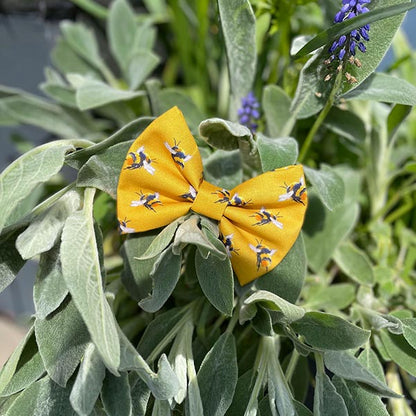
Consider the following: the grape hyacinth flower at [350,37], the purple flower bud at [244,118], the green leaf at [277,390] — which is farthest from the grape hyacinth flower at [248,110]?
the green leaf at [277,390]

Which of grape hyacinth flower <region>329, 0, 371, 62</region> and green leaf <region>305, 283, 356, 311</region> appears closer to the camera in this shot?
grape hyacinth flower <region>329, 0, 371, 62</region>

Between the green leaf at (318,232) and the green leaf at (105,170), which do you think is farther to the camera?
the green leaf at (318,232)

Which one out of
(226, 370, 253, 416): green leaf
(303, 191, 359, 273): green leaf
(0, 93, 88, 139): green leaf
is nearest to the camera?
(226, 370, 253, 416): green leaf

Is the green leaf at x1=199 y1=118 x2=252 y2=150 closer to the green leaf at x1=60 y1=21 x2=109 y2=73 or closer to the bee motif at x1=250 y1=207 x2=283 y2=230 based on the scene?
the bee motif at x1=250 y1=207 x2=283 y2=230

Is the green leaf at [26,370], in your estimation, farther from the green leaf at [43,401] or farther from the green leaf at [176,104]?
the green leaf at [176,104]

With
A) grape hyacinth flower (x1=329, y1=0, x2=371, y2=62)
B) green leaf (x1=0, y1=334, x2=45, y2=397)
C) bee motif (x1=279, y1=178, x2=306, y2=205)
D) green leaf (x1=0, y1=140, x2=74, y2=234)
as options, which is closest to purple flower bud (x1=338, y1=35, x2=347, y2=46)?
grape hyacinth flower (x1=329, y1=0, x2=371, y2=62)

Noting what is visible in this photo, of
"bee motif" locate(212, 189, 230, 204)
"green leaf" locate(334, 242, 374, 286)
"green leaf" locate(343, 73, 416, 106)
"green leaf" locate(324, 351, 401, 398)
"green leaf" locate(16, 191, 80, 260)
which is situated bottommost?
"green leaf" locate(334, 242, 374, 286)

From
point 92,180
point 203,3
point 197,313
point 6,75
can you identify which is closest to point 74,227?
point 92,180

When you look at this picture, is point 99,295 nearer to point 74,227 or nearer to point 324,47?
point 74,227
